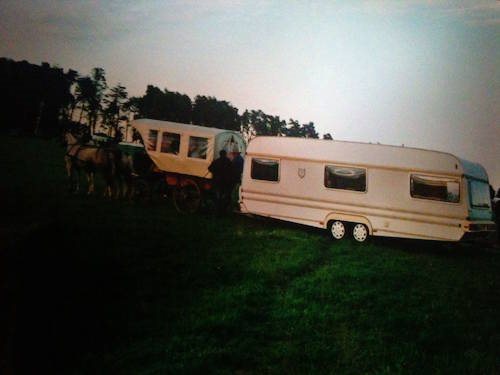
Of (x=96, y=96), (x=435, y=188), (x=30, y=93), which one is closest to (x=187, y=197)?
(x=96, y=96)

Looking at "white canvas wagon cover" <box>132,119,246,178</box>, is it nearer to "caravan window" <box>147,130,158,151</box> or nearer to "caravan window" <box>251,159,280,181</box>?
"caravan window" <box>147,130,158,151</box>

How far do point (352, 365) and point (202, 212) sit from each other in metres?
7.92

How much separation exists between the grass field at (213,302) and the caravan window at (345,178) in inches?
71.1

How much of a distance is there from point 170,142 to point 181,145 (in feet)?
1.21

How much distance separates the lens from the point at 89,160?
Answer: 35.4ft

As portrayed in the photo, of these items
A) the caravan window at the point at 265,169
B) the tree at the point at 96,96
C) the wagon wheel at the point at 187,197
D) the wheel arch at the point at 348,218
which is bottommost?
the wheel arch at the point at 348,218

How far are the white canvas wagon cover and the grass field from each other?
2.91m

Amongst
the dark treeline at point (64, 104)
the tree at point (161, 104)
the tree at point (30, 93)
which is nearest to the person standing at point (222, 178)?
the dark treeline at point (64, 104)

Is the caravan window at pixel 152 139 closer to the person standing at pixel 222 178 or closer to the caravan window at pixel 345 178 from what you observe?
the person standing at pixel 222 178

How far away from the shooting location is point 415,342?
422cm

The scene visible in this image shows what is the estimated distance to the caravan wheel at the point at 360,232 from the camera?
30.5 feet

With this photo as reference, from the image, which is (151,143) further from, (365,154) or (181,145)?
(365,154)

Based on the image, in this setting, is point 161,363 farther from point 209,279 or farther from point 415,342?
point 415,342

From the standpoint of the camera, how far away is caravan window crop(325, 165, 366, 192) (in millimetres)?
9289
